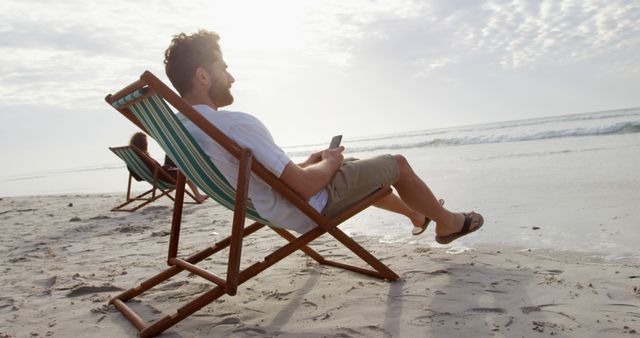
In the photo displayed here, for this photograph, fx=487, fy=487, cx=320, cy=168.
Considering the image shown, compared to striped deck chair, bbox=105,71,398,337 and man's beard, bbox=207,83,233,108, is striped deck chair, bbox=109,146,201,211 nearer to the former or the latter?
striped deck chair, bbox=105,71,398,337

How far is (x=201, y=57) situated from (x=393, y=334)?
5.24 ft

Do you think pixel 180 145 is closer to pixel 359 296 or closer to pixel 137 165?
pixel 359 296

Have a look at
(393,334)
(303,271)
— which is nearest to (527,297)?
(393,334)

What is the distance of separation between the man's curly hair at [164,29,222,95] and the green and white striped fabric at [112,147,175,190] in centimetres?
509

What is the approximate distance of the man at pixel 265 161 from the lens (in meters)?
2.29

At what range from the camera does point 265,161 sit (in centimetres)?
229

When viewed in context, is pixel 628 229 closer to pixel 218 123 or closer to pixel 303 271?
pixel 303 271

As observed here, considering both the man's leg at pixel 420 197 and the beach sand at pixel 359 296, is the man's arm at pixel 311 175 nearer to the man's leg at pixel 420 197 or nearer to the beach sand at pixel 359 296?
the man's leg at pixel 420 197

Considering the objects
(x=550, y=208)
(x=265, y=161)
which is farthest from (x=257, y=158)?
(x=550, y=208)

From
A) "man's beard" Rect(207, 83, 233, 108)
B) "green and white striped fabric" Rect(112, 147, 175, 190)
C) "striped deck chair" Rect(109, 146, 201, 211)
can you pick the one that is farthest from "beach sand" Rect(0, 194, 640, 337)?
"green and white striped fabric" Rect(112, 147, 175, 190)

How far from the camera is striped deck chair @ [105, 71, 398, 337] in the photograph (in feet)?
7.13

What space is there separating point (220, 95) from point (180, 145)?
337 millimetres

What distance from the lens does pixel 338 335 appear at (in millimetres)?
2113

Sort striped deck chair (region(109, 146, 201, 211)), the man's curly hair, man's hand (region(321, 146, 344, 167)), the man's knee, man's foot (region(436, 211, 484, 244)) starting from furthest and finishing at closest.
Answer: striped deck chair (region(109, 146, 201, 211)) < man's foot (region(436, 211, 484, 244)) < the man's knee < man's hand (region(321, 146, 344, 167)) < the man's curly hair
